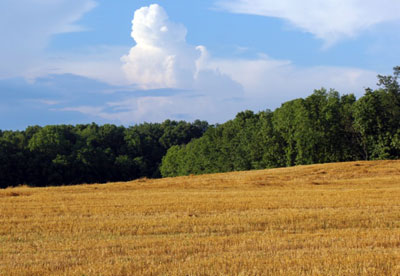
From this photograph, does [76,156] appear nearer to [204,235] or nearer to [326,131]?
[326,131]

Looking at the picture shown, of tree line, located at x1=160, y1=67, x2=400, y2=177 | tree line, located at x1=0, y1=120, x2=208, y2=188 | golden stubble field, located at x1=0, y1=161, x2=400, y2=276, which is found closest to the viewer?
golden stubble field, located at x1=0, y1=161, x2=400, y2=276

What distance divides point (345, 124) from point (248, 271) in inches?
2961

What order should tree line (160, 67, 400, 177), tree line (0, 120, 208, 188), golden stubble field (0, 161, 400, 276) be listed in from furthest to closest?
tree line (0, 120, 208, 188) → tree line (160, 67, 400, 177) → golden stubble field (0, 161, 400, 276)

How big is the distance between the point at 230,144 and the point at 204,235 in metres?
92.2

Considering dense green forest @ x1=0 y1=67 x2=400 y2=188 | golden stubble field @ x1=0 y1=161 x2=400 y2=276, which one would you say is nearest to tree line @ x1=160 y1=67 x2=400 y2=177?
dense green forest @ x1=0 y1=67 x2=400 y2=188

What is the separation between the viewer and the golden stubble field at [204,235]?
10.6 m

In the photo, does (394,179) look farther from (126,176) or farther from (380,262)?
(126,176)

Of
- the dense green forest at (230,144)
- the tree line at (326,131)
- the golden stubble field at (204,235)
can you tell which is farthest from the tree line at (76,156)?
the golden stubble field at (204,235)

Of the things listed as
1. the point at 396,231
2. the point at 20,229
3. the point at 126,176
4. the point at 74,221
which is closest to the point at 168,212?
the point at 74,221

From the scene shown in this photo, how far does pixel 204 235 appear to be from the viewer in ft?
50.5

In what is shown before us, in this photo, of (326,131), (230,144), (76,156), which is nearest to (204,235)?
(326,131)

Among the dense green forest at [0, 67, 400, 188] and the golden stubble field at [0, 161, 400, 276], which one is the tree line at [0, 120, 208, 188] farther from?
the golden stubble field at [0, 161, 400, 276]

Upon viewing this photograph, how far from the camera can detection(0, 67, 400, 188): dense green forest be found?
78375mm

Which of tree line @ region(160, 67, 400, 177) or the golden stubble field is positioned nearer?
the golden stubble field
